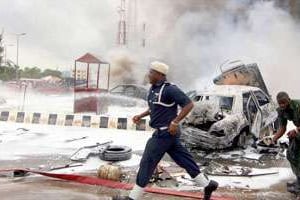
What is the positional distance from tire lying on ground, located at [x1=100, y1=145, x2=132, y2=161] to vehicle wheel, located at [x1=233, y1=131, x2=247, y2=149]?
269 cm

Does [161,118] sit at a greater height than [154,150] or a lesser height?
greater

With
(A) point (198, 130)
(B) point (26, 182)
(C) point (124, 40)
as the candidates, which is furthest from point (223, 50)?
(B) point (26, 182)

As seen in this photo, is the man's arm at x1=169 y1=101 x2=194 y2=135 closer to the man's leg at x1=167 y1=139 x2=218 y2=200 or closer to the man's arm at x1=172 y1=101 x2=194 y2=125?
the man's arm at x1=172 y1=101 x2=194 y2=125

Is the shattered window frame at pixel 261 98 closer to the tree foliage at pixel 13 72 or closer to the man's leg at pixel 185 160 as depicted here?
the man's leg at pixel 185 160

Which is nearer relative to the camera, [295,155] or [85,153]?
[295,155]

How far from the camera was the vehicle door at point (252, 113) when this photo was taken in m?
11.5

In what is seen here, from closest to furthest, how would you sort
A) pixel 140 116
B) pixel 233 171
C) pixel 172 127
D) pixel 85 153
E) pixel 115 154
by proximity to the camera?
pixel 172 127, pixel 140 116, pixel 233 171, pixel 115 154, pixel 85 153

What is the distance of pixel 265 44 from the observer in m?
28.3

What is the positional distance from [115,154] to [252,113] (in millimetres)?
3919

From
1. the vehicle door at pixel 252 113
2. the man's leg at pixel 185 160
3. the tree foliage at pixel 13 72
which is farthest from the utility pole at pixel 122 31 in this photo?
the man's leg at pixel 185 160

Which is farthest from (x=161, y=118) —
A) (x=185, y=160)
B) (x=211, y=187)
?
(x=211, y=187)

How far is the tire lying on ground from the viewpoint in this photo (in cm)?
945

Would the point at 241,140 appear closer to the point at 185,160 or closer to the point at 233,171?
the point at 233,171

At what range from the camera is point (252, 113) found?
38.6ft
